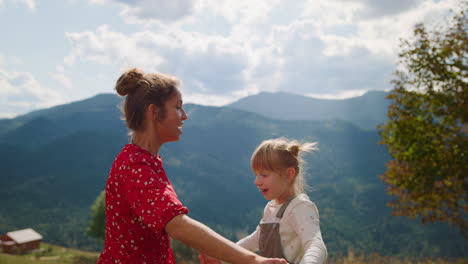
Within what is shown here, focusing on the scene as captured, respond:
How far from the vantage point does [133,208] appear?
7.61 feet

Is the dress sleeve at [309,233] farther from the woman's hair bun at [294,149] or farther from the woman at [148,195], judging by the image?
the woman's hair bun at [294,149]

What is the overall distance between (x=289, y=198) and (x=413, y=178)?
40.5 feet

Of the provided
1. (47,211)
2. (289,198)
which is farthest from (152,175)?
(47,211)

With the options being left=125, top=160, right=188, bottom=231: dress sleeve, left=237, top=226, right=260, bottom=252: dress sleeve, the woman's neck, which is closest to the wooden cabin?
left=237, top=226, right=260, bottom=252: dress sleeve

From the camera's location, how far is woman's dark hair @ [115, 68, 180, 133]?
2553 millimetres

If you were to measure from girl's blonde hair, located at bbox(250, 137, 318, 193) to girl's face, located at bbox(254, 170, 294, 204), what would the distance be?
0.04 meters

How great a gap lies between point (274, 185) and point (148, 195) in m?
1.61

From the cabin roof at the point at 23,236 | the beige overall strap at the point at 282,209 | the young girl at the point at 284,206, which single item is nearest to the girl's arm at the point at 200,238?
the young girl at the point at 284,206

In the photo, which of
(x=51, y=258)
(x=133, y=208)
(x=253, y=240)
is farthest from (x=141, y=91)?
(x=51, y=258)

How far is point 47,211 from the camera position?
466ft

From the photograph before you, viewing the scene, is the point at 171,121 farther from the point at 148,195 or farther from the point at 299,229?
the point at 299,229

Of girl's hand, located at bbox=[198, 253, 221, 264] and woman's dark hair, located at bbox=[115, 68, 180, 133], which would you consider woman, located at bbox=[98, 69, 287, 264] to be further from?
girl's hand, located at bbox=[198, 253, 221, 264]

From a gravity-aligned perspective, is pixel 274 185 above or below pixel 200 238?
above

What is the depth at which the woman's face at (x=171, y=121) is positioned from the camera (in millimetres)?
2641
